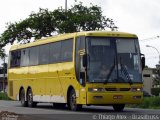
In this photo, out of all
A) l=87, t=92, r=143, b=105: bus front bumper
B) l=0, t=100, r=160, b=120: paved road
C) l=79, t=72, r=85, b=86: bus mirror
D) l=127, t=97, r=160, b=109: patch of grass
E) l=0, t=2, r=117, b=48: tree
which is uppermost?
l=0, t=2, r=117, b=48: tree

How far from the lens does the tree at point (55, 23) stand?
5231 cm

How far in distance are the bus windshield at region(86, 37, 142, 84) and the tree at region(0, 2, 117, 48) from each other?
2770cm

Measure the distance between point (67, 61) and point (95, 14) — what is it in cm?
2990

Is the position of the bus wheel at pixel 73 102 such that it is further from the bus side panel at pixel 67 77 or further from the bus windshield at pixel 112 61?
the bus windshield at pixel 112 61

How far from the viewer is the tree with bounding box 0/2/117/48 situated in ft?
172

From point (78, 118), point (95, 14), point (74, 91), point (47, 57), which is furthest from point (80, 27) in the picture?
point (78, 118)

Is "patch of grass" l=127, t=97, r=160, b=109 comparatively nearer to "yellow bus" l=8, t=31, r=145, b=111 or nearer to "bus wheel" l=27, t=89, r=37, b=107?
"bus wheel" l=27, t=89, r=37, b=107

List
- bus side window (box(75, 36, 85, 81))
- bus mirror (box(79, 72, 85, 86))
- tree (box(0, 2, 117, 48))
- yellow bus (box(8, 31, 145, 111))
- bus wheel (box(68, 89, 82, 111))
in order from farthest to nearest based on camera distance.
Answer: tree (box(0, 2, 117, 48)) → bus wheel (box(68, 89, 82, 111)) → bus side window (box(75, 36, 85, 81)) → bus mirror (box(79, 72, 85, 86)) → yellow bus (box(8, 31, 145, 111))

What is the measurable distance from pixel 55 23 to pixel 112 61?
1225 inches

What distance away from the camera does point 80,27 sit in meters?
52.9

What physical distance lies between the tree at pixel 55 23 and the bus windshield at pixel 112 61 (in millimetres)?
27697

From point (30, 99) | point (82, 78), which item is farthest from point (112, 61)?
point (30, 99)

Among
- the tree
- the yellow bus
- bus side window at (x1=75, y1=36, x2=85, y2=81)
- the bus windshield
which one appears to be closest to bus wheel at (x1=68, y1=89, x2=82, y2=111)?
the yellow bus

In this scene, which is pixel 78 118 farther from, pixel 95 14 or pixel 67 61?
pixel 95 14
